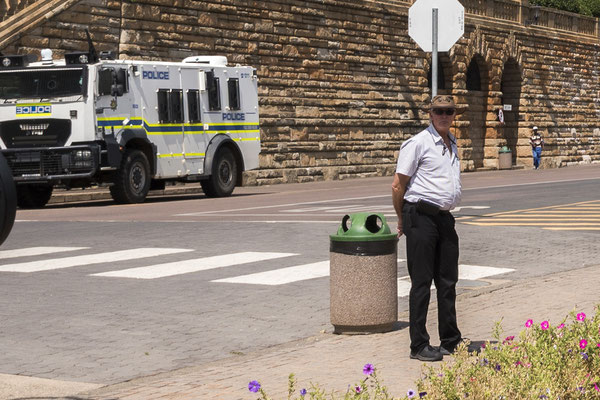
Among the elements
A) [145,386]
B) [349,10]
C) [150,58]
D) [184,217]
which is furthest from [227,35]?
[145,386]

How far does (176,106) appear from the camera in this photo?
27.3 metres

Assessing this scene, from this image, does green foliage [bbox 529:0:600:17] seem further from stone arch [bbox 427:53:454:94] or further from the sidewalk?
the sidewalk

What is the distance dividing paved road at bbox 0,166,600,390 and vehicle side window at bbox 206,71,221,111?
4.39m

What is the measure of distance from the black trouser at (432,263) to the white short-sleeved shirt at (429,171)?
110 millimetres

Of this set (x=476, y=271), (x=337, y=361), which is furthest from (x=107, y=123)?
(x=337, y=361)

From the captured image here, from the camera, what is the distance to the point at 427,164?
8.56 m

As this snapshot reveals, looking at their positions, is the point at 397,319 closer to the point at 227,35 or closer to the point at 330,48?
the point at 227,35

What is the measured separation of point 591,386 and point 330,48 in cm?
3415

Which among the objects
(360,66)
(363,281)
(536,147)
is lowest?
(536,147)

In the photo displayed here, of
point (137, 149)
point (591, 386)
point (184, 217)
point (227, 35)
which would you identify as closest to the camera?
point (591, 386)

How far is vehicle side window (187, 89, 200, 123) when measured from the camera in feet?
91.2

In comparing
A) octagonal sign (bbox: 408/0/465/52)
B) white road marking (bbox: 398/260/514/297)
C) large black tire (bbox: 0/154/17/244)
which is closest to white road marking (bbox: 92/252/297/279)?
white road marking (bbox: 398/260/514/297)

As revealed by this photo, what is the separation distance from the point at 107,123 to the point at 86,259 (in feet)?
36.7

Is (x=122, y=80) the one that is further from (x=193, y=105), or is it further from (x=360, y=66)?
(x=360, y=66)
